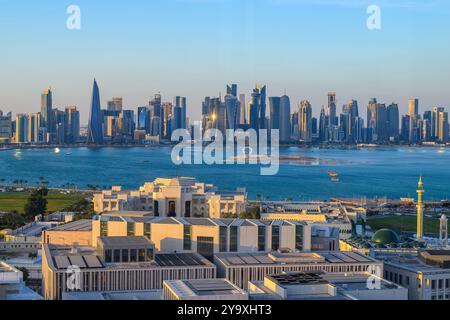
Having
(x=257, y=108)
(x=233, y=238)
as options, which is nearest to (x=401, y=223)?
(x=233, y=238)

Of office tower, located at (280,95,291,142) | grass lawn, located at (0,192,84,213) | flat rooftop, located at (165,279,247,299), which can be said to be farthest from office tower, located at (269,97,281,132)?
flat rooftop, located at (165,279,247,299)

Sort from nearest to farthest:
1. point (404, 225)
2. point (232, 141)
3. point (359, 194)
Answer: point (404, 225) → point (359, 194) → point (232, 141)

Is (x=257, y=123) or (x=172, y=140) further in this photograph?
(x=172, y=140)

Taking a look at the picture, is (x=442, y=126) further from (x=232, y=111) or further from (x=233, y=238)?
(x=233, y=238)

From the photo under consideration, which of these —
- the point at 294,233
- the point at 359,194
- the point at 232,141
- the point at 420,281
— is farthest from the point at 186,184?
the point at 232,141
